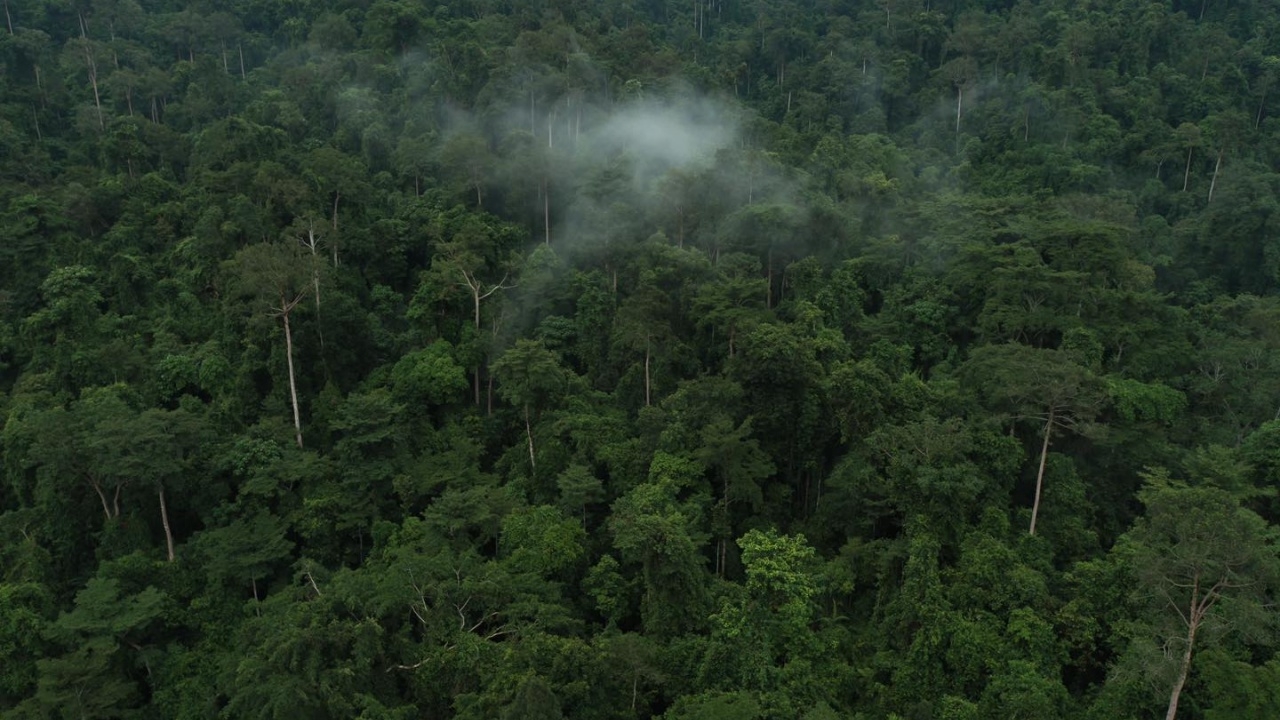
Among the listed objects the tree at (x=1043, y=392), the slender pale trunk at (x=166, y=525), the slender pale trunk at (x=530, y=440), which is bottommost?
the slender pale trunk at (x=166, y=525)

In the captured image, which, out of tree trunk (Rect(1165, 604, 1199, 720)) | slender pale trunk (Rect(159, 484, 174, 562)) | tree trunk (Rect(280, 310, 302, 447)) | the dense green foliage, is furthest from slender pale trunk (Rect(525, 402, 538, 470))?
tree trunk (Rect(1165, 604, 1199, 720))

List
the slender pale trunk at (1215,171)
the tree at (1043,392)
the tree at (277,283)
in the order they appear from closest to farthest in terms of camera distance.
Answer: the tree at (1043,392) < the tree at (277,283) < the slender pale trunk at (1215,171)

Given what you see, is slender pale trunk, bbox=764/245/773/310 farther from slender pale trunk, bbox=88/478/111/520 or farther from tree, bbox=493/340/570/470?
slender pale trunk, bbox=88/478/111/520

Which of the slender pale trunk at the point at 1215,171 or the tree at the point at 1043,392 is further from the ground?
the slender pale trunk at the point at 1215,171

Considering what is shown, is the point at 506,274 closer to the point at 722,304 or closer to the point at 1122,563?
the point at 722,304

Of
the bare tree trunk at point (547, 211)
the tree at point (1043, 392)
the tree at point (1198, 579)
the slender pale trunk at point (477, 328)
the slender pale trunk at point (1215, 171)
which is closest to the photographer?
the tree at point (1198, 579)

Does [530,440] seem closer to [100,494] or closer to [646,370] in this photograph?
[646,370]

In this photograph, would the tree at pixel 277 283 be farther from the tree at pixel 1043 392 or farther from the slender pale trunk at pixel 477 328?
the tree at pixel 1043 392

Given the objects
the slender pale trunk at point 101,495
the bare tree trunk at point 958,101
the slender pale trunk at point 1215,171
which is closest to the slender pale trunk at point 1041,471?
the slender pale trunk at point 101,495
